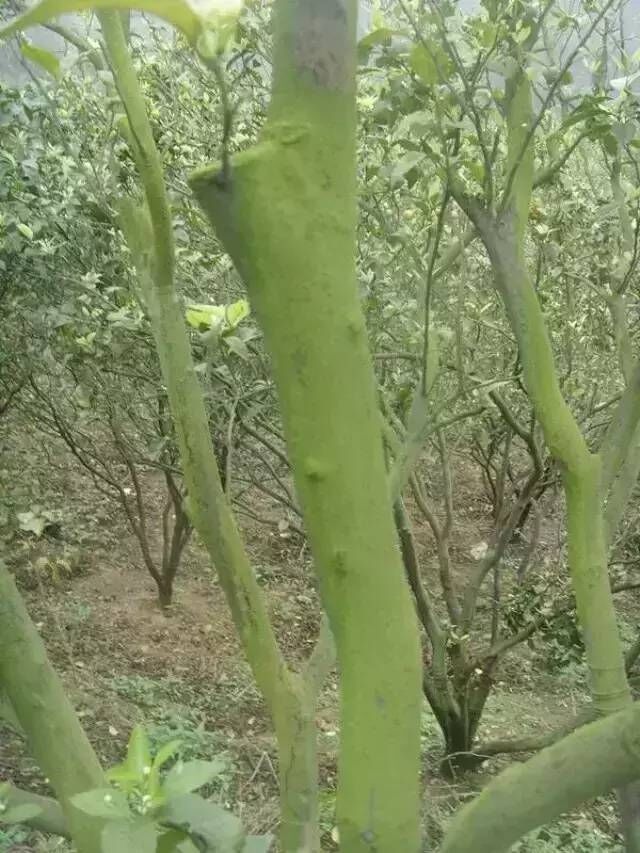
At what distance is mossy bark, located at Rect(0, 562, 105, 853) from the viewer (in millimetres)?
1072

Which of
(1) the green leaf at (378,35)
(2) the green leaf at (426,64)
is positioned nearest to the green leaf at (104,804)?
(1) the green leaf at (378,35)

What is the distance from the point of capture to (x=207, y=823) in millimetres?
844

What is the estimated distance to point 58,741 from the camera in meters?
1.08

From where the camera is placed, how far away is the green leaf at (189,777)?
0.85 meters

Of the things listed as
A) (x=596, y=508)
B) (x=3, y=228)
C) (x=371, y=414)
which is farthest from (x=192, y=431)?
(x=3, y=228)

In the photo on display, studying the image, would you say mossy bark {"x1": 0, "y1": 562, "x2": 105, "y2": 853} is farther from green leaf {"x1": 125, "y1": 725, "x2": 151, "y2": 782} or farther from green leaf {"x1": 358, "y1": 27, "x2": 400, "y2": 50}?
green leaf {"x1": 358, "y1": 27, "x2": 400, "y2": 50}

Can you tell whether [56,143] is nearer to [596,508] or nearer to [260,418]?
[260,418]

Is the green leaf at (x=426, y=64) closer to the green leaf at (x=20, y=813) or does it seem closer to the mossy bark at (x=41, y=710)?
the mossy bark at (x=41, y=710)

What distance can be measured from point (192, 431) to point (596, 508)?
0.82 m

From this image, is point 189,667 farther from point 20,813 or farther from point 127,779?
point 127,779

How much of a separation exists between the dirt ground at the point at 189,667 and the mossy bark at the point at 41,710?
1246 millimetres

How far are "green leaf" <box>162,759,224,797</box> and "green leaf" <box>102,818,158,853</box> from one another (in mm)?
40

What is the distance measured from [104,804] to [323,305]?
54 cm

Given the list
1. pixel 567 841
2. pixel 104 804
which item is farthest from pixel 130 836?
pixel 567 841
